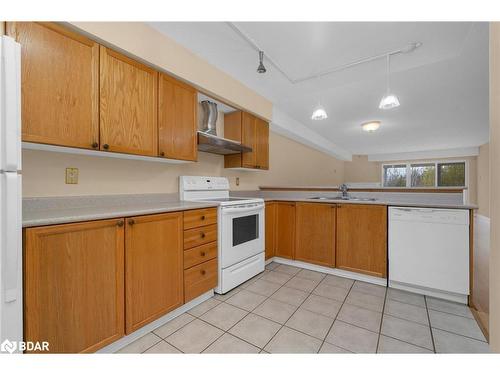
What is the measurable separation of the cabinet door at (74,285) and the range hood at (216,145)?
47.8 inches

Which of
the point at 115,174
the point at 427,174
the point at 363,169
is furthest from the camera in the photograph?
the point at 363,169

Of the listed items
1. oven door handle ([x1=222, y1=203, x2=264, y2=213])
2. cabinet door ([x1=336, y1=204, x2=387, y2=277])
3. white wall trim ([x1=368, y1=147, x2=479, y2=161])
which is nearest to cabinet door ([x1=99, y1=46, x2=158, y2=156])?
oven door handle ([x1=222, y1=203, x2=264, y2=213])

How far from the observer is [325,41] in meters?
1.97

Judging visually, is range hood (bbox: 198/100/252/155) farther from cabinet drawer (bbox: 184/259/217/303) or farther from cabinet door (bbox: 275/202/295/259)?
cabinet drawer (bbox: 184/259/217/303)

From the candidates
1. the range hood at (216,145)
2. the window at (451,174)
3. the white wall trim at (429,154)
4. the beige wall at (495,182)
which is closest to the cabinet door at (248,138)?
the range hood at (216,145)

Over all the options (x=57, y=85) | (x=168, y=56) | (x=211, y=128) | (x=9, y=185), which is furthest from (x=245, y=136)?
(x=9, y=185)

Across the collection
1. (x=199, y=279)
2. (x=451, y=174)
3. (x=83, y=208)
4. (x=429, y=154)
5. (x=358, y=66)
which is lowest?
(x=199, y=279)

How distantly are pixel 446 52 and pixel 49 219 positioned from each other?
11.6 ft

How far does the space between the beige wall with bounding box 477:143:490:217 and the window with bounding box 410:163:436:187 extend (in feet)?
3.78

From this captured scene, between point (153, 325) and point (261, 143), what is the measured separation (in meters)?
2.57

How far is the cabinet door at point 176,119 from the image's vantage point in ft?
6.25

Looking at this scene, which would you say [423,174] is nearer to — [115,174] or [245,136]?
[245,136]

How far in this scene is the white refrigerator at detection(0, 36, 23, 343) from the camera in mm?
838

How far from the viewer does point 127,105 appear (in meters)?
1.65
